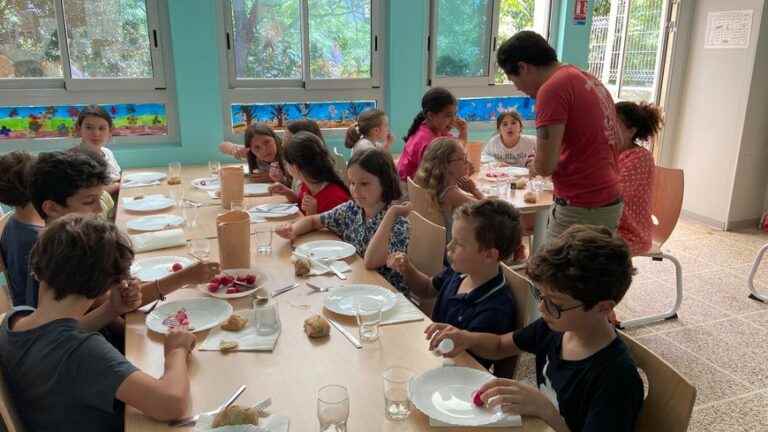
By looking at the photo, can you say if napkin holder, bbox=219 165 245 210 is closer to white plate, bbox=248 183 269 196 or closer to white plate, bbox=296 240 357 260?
white plate, bbox=248 183 269 196

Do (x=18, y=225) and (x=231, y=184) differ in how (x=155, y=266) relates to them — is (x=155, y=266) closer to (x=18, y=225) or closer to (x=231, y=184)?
(x=18, y=225)

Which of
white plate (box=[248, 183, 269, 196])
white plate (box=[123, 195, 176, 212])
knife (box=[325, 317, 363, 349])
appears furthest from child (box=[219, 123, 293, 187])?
knife (box=[325, 317, 363, 349])

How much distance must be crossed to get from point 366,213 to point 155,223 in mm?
1073

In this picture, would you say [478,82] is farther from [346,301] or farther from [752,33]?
[346,301]

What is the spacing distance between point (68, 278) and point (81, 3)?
3.59 metres

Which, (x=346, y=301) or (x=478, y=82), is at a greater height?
(x=478, y=82)

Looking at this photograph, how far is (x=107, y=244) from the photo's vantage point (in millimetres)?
1336

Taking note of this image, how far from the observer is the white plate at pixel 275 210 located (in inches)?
110

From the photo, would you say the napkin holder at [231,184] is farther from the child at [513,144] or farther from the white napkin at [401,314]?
the child at [513,144]

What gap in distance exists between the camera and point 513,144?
444 cm

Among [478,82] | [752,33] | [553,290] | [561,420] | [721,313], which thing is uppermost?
[752,33]

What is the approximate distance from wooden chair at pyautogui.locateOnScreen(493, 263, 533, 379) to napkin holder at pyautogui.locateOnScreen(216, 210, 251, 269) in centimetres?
97

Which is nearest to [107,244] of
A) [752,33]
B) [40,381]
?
[40,381]

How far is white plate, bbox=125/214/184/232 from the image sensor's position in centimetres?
256
